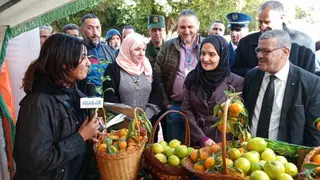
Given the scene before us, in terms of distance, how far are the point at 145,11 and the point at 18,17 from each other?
12543mm

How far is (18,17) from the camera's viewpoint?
86.3 inches

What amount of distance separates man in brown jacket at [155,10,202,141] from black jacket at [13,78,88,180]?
1.57 m

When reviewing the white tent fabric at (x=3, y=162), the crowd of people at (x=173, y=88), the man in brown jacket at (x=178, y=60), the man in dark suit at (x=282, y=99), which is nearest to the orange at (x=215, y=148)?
the crowd of people at (x=173, y=88)

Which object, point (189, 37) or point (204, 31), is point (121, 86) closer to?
point (189, 37)

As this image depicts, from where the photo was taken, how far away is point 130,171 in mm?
1880

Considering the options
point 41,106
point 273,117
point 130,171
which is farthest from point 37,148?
point 273,117

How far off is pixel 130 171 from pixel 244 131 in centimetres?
72

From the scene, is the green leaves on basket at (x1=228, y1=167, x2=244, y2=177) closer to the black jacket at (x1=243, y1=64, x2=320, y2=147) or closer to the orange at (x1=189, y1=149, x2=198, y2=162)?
the orange at (x1=189, y1=149, x2=198, y2=162)

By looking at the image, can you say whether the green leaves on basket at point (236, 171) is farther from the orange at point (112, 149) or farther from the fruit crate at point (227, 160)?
the orange at point (112, 149)

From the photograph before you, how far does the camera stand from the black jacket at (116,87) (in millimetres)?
2988

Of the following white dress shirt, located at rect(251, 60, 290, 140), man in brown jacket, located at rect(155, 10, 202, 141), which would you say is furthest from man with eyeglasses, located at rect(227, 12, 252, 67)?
white dress shirt, located at rect(251, 60, 290, 140)

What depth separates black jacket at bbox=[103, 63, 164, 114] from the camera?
9.80 feet

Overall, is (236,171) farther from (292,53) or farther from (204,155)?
(292,53)

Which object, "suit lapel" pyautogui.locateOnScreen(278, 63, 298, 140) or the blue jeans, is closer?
"suit lapel" pyautogui.locateOnScreen(278, 63, 298, 140)
